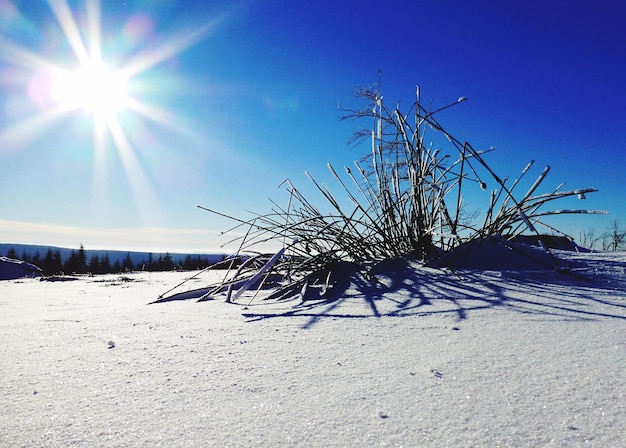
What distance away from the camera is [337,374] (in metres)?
0.67

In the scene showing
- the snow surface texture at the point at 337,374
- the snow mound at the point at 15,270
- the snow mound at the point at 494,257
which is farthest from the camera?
the snow mound at the point at 15,270

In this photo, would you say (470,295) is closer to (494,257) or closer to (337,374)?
(494,257)

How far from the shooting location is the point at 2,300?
6.19 feet

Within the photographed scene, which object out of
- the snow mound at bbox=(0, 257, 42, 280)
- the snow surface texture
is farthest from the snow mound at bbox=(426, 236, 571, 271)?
the snow mound at bbox=(0, 257, 42, 280)

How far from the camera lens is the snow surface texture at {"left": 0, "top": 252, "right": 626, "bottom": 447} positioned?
0.50m

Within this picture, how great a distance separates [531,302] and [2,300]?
2156 millimetres

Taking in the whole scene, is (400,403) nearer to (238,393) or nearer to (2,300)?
(238,393)

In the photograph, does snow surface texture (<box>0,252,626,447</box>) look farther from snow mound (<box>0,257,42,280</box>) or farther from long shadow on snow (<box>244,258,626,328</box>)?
snow mound (<box>0,257,42,280</box>)

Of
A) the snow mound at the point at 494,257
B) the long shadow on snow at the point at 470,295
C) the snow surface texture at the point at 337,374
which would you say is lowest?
the snow surface texture at the point at 337,374

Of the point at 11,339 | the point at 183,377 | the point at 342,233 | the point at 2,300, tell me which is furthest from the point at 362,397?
the point at 2,300

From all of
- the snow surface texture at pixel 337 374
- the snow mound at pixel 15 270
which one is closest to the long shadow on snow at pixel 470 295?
the snow surface texture at pixel 337 374

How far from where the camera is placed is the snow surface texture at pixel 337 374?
0.50m

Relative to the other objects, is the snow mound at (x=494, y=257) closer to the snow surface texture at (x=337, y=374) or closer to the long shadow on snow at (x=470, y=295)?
the long shadow on snow at (x=470, y=295)

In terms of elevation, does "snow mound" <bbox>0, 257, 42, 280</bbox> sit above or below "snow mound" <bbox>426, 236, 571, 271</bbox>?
below
